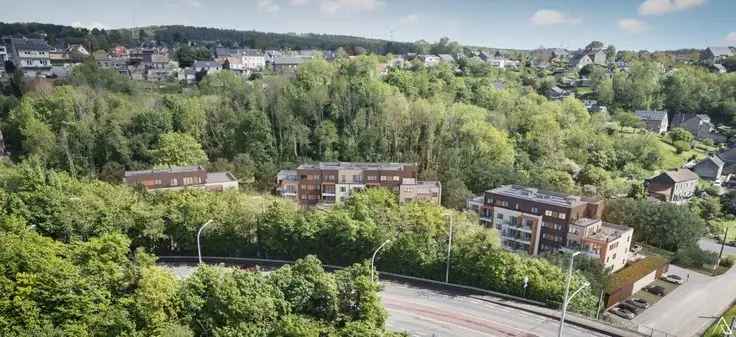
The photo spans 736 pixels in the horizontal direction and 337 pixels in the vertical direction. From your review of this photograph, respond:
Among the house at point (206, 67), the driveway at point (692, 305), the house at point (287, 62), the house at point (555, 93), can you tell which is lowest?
the driveway at point (692, 305)

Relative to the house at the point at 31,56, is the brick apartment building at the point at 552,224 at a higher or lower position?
lower

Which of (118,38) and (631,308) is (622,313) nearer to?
(631,308)

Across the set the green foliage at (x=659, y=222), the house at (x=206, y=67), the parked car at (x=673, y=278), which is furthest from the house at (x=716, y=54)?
the house at (x=206, y=67)

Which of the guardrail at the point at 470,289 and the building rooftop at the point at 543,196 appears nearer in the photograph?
the guardrail at the point at 470,289

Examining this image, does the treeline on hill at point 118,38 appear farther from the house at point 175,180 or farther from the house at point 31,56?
the house at point 175,180

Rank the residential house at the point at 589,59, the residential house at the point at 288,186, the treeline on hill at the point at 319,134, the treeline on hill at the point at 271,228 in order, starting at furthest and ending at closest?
the residential house at the point at 589,59 → the treeline on hill at the point at 319,134 → the residential house at the point at 288,186 → the treeline on hill at the point at 271,228

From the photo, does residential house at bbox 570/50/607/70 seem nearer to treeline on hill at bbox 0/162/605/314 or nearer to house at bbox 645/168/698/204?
house at bbox 645/168/698/204

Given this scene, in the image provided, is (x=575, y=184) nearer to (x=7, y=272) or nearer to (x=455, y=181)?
(x=455, y=181)
